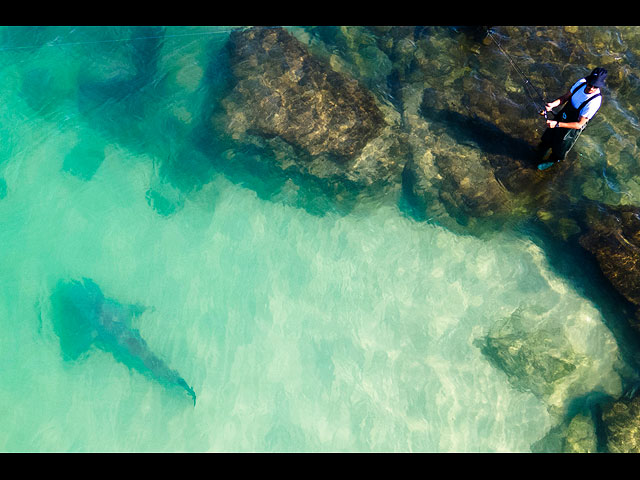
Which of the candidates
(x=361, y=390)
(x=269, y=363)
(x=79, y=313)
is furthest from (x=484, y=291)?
(x=79, y=313)

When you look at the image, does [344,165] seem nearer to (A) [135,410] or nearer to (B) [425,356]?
(B) [425,356]

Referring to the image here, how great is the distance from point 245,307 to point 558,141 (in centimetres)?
639

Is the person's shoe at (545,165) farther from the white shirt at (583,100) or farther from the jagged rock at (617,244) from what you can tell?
the white shirt at (583,100)

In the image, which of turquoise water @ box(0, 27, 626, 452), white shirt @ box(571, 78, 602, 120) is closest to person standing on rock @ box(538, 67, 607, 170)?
white shirt @ box(571, 78, 602, 120)

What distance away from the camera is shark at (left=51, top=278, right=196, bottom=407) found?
25.1 feet

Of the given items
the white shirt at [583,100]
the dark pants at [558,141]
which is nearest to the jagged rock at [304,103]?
the dark pants at [558,141]

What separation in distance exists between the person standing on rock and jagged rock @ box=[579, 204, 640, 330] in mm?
1355

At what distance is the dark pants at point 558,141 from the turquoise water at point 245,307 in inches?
63.5

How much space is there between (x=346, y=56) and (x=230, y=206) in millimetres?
4530

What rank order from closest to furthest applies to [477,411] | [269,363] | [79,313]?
[477,411] < [269,363] < [79,313]

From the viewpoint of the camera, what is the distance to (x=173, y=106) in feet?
31.0

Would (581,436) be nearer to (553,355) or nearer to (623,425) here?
(623,425)

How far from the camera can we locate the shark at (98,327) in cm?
764

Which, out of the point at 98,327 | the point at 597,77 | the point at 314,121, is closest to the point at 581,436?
the point at 597,77
